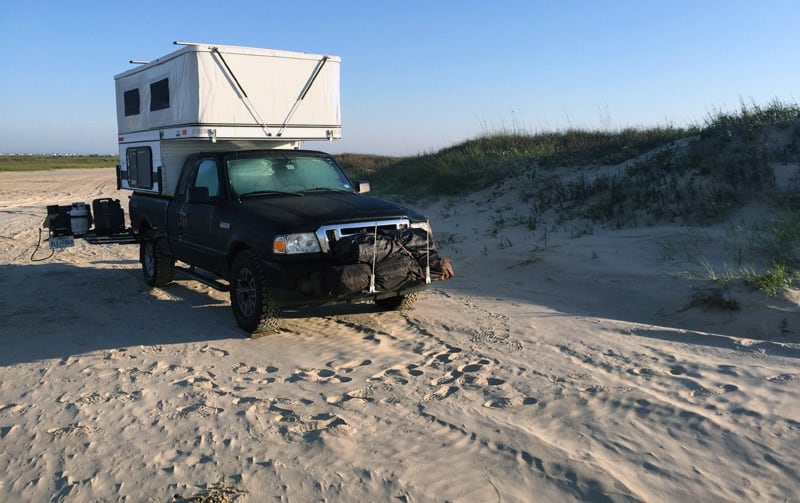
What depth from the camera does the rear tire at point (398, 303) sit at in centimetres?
730

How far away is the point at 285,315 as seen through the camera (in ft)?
23.9

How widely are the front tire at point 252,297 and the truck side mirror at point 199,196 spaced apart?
3.08 feet

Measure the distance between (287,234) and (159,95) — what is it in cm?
424

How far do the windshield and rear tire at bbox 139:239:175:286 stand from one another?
2153mm

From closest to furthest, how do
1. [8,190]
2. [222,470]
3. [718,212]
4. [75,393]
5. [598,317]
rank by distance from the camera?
[222,470] < [75,393] < [598,317] < [718,212] < [8,190]

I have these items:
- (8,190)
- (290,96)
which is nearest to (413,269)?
(290,96)

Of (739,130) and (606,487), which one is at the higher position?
(739,130)

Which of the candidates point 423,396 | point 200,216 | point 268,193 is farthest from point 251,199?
point 423,396

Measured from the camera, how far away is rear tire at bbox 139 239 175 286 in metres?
8.92

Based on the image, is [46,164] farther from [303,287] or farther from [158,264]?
[303,287]

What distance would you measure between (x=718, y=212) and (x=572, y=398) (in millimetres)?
7704

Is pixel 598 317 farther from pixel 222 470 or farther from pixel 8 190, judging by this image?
pixel 8 190

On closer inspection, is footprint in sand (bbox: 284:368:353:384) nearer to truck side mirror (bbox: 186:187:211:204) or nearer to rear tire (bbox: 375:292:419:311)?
rear tire (bbox: 375:292:419:311)

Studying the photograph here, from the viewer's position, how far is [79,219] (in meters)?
9.28
